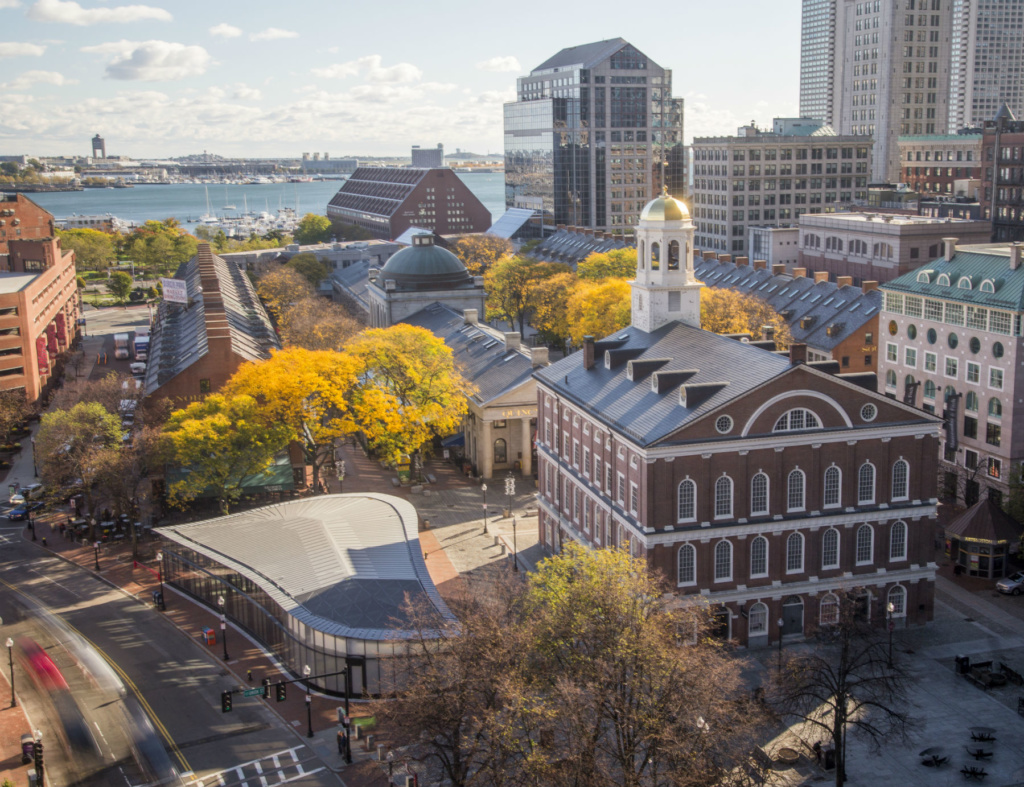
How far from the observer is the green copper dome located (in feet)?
423

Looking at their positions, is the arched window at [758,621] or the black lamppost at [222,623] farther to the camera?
the black lamppost at [222,623]

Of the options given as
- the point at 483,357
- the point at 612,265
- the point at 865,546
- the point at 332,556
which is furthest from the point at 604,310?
the point at 332,556

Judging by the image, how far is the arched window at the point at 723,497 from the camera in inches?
2215

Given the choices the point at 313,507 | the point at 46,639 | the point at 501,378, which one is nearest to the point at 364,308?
the point at 501,378

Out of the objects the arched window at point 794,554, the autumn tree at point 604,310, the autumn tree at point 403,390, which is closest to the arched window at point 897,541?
the arched window at point 794,554

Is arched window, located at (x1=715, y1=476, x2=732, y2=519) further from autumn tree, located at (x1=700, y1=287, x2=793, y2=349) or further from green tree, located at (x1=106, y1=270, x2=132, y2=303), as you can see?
green tree, located at (x1=106, y1=270, x2=132, y2=303)

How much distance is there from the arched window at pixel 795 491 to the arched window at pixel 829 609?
5.52m

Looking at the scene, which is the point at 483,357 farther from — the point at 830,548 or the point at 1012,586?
the point at 1012,586

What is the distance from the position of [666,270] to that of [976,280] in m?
25.5

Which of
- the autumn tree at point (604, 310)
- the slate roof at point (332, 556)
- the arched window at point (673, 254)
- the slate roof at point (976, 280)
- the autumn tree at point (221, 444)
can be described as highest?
the arched window at point (673, 254)

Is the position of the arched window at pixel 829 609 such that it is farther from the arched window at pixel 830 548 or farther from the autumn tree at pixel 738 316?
the autumn tree at pixel 738 316

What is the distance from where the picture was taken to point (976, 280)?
78688 mm

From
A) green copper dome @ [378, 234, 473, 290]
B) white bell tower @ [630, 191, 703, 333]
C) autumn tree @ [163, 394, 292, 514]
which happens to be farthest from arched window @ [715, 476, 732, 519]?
green copper dome @ [378, 234, 473, 290]

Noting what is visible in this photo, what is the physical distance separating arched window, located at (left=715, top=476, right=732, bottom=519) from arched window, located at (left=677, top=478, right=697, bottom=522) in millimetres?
1241
